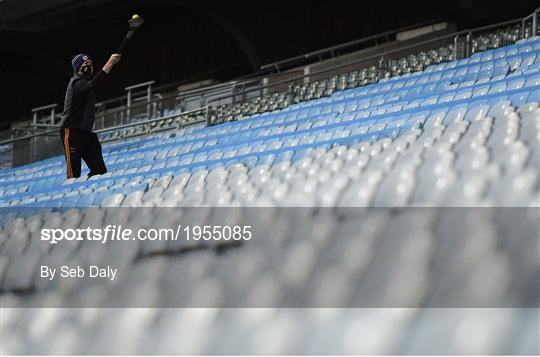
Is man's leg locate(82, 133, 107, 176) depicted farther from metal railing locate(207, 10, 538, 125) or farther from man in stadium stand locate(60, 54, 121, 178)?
metal railing locate(207, 10, 538, 125)

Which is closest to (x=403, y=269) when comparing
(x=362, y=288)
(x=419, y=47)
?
(x=362, y=288)

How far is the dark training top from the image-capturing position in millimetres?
5074

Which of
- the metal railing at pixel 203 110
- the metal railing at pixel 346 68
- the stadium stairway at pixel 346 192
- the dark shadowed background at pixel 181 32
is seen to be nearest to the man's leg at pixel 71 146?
the stadium stairway at pixel 346 192

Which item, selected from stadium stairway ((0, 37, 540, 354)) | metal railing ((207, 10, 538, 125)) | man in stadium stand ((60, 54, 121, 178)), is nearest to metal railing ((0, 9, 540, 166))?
metal railing ((207, 10, 538, 125))

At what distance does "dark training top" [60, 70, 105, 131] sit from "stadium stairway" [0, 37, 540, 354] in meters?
0.43

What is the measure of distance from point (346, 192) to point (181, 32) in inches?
460

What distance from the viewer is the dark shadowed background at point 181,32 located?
11250 millimetres

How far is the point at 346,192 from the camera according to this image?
3035mm

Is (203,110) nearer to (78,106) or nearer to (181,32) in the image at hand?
(78,106)

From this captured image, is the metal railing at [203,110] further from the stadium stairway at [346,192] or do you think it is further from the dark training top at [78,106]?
the dark training top at [78,106]

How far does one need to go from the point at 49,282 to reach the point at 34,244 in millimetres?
687

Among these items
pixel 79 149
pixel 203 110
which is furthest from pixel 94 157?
pixel 203 110

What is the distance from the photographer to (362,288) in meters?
2.02

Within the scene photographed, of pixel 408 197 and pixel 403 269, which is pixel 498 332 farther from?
pixel 408 197
